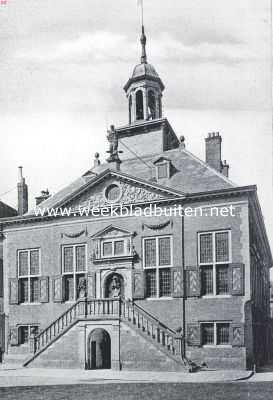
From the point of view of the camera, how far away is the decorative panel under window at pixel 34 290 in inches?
1013

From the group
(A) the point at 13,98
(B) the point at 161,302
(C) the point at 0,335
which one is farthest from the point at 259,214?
(C) the point at 0,335

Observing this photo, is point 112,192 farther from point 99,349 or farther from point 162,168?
point 99,349

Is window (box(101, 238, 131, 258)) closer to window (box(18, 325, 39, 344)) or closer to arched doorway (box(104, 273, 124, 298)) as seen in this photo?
arched doorway (box(104, 273, 124, 298))

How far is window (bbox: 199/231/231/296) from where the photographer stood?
21.9 m

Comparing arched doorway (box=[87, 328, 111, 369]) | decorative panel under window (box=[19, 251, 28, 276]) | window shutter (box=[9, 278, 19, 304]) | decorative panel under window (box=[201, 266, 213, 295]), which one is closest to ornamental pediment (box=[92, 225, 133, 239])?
decorative panel under window (box=[201, 266, 213, 295])

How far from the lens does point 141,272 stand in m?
23.2

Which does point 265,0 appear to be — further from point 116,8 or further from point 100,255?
point 100,255

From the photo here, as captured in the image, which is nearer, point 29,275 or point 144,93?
point 29,275

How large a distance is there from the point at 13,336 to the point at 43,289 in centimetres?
281

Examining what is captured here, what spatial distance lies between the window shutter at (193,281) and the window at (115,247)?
3.04m

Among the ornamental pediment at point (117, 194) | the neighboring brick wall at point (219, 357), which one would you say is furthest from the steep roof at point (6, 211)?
the neighboring brick wall at point (219, 357)

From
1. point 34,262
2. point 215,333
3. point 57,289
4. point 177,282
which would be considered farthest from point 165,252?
point 34,262

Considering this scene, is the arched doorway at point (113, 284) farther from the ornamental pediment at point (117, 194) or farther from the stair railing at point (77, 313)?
the ornamental pediment at point (117, 194)

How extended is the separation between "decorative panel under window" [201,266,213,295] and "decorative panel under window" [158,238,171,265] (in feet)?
5.27
